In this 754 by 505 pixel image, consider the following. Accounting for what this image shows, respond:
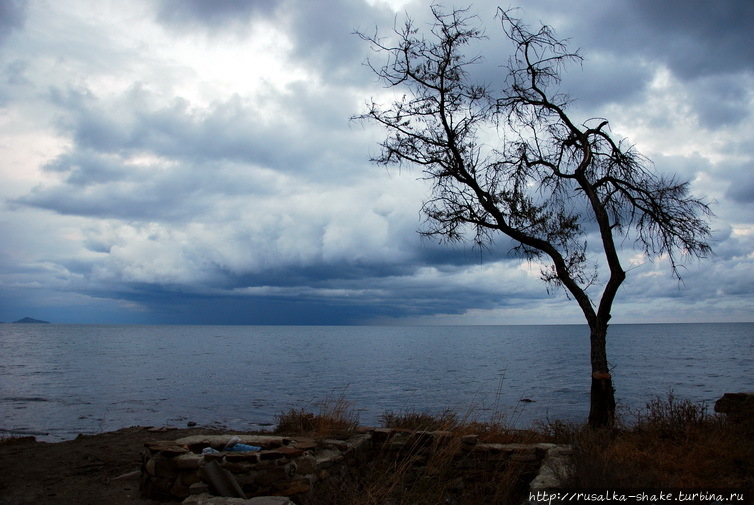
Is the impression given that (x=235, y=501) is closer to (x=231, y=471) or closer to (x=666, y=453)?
(x=231, y=471)

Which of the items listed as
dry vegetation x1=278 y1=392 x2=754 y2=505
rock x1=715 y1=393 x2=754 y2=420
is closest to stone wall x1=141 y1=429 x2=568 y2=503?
dry vegetation x1=278 y1=392 x2=754 y2=505

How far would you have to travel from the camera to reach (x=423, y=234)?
445 inches

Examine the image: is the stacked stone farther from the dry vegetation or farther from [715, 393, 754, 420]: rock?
[715, 393, 754, 420]: rock

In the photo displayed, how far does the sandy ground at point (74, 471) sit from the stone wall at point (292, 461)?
1.77 feet

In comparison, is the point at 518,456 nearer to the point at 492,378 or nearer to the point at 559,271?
the point at 559,271

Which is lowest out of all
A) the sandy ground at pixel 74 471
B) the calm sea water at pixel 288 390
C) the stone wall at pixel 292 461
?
the calm sea water at pixel 288 390

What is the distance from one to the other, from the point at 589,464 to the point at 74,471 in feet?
27.0

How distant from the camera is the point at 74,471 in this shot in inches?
339

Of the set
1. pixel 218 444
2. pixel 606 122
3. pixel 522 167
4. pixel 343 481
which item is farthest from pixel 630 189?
pixel 218 444

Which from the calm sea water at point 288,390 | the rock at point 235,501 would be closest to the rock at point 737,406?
the calm sea water at point 288,390

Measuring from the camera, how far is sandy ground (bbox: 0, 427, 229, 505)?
7.20m

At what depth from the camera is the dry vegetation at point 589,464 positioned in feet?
21.0

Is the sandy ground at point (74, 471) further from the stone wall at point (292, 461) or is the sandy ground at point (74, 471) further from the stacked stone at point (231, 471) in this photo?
the stone wall at point (292, 461)

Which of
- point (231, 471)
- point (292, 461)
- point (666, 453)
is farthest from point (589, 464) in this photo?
point (231, 471)
